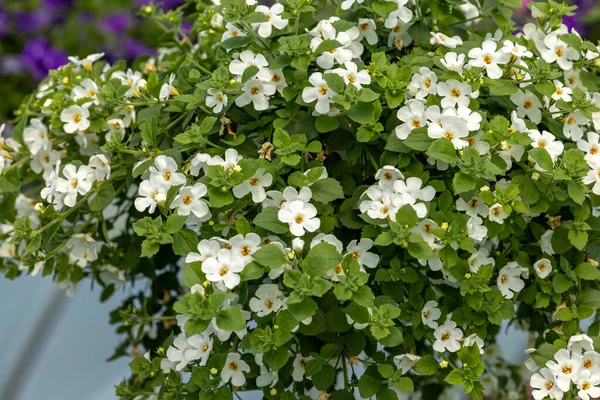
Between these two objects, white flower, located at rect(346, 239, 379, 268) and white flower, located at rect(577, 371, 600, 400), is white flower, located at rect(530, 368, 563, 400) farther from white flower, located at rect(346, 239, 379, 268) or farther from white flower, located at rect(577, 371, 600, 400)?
white flower, located at rect(346, 239, 379, 268)

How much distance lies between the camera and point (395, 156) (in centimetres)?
76

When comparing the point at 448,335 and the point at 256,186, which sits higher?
the point at 256,186

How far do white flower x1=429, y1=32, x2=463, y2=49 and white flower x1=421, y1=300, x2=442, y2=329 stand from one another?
0.98ft

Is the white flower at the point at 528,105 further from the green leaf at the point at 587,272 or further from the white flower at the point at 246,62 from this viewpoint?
the white flower at the point at 246,62

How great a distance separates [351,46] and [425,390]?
0.51 metres

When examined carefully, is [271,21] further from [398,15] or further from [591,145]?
[591,145]

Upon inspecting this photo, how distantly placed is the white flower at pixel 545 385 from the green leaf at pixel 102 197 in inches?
19.6

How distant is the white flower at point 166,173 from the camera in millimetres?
720

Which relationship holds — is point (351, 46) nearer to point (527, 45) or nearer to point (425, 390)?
point (527, 45)

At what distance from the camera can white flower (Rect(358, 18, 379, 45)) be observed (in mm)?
824

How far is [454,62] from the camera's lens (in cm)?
78

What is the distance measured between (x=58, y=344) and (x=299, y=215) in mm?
754

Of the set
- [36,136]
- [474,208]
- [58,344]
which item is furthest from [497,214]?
[58,344]

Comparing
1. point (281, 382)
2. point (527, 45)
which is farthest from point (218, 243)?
point (527, 45)
